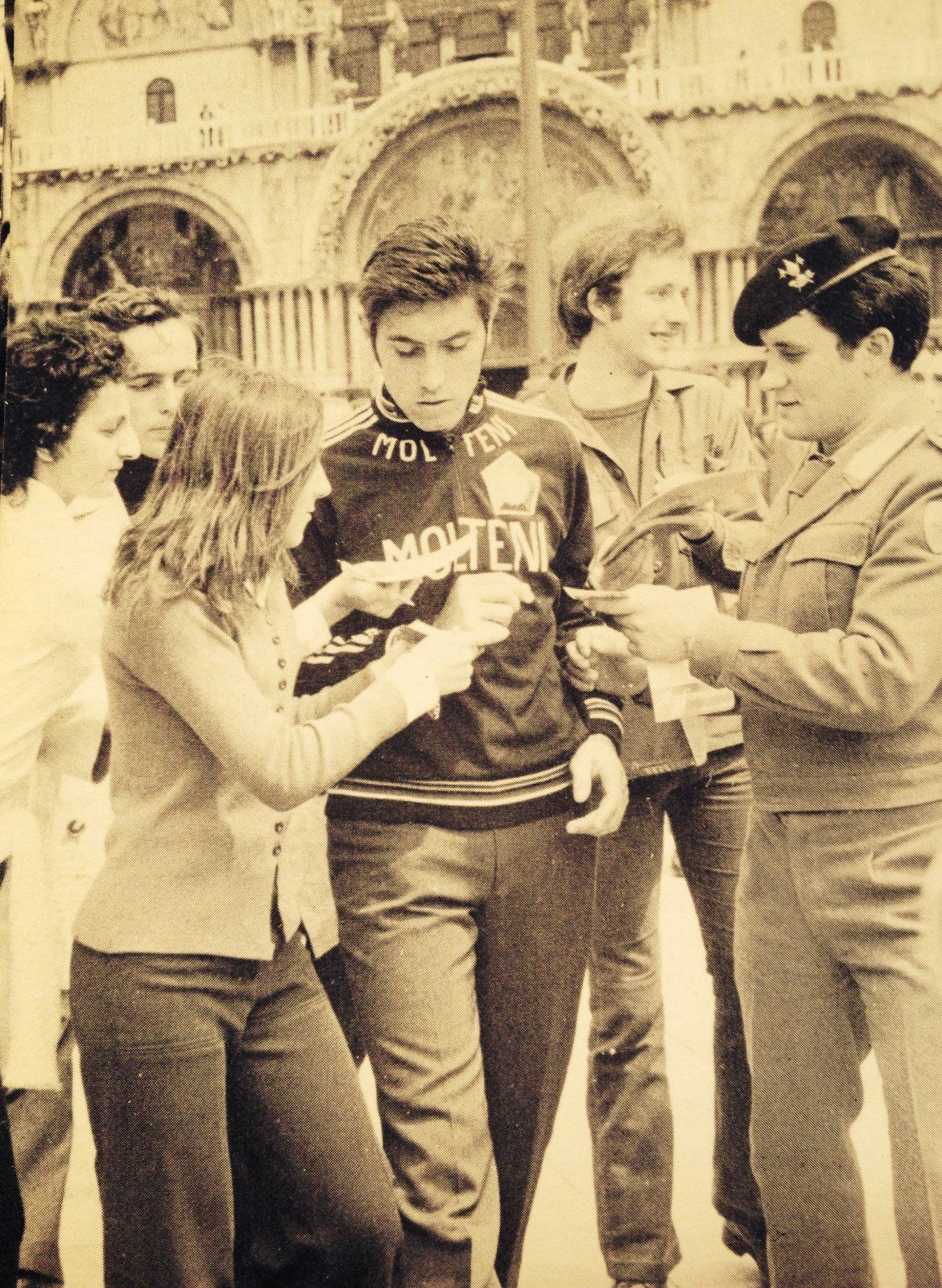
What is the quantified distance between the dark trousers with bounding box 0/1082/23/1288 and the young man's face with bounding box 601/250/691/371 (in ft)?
5.25

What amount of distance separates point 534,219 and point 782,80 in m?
0.52

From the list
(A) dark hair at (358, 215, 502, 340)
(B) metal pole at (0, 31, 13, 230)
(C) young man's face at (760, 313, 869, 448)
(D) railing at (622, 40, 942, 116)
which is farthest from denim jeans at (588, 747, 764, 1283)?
(B) metal pole at (0, 31, 13, 230)

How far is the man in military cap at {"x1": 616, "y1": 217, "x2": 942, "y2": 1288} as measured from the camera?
156cm

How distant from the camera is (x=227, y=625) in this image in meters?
1.51

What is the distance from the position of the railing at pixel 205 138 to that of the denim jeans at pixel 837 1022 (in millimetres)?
1566

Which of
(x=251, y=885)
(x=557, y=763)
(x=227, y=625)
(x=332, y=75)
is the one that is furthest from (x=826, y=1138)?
(x=332, y=75)

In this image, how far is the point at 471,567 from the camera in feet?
6.26

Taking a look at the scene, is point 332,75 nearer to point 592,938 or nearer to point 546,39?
point 546,39

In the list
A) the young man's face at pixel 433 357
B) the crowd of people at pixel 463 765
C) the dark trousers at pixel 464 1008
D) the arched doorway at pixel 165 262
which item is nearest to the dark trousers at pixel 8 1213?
the crowd of people at pixel 463 765

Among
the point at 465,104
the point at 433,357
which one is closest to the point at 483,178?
the point at 465,104

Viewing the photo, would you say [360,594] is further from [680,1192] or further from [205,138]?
[680,1192]

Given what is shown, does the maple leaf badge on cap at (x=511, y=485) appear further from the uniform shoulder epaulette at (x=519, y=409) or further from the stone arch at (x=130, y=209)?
the stone arch at (x=130, y=209)

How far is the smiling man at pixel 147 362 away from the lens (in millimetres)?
2152

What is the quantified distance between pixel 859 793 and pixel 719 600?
60cm
